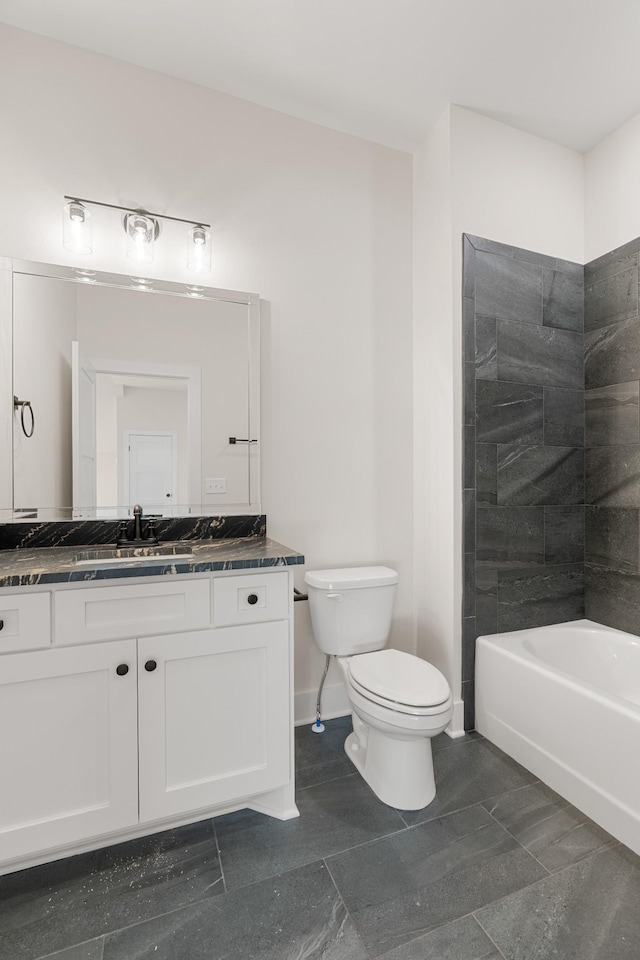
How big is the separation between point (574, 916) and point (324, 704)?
119cm

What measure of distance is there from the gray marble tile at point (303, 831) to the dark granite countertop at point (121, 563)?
0.88 metres

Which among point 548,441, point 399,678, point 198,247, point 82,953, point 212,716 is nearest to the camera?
point 82,953

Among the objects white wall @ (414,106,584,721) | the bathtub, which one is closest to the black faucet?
white wall @ (414,106,584,721)

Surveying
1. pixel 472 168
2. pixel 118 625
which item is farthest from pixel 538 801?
pixel 472 168

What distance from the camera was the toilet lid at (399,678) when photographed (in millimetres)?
1599

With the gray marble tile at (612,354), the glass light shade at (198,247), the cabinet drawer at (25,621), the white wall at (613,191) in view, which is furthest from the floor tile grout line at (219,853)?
the white wall at (613,191)

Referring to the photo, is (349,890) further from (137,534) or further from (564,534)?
(564,534)

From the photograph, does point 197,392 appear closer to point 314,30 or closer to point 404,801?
point 314,30

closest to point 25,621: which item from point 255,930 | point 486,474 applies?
point 255,930

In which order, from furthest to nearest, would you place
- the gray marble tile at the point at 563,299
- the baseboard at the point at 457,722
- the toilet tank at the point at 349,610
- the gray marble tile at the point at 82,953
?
the gray marble tile at the point at 563,299 → the baseboard at the point at 457,722 → the toilet tank at the point at 349,610 → the gray marble tile at the point at 82,953

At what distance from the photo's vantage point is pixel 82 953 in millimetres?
1145

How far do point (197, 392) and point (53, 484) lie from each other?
26.3 inches

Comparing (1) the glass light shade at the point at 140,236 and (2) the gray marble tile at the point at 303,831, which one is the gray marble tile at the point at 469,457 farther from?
(1) the glass light shade at the point at 140,236

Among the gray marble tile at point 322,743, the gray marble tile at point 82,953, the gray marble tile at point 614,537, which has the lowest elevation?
the gray marble tile at point 82,953
